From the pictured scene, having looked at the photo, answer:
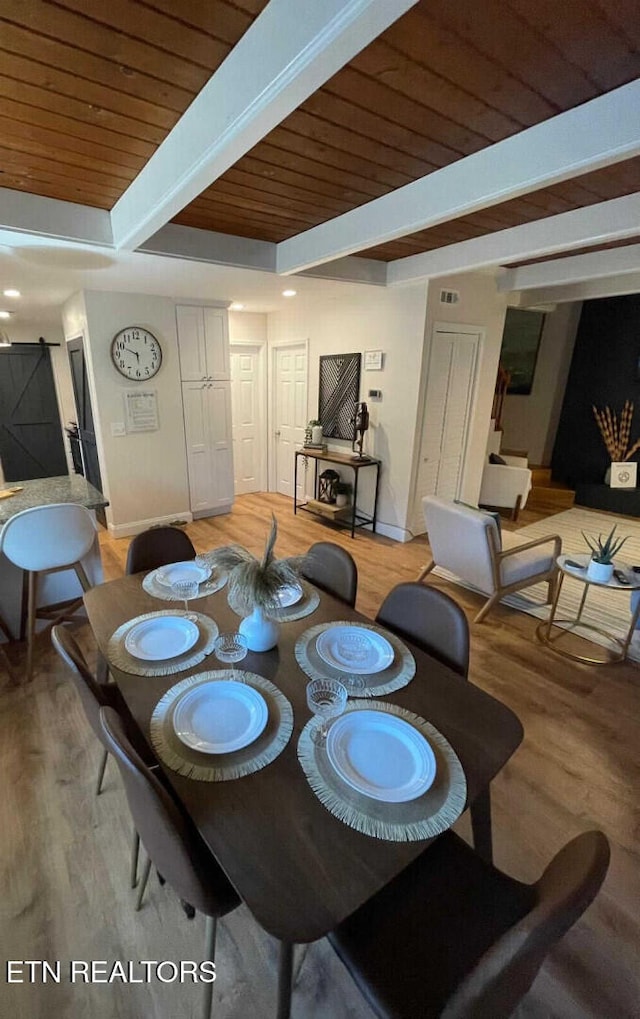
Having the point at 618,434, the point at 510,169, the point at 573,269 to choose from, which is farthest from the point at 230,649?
the point at 618,434

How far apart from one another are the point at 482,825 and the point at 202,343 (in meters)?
4.64

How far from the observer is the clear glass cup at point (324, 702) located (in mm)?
1108

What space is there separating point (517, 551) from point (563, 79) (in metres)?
2.28

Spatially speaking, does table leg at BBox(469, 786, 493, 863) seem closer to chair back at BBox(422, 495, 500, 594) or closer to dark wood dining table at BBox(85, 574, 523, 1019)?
dark wood dining table at BBox(85, 574, 523, 1019)

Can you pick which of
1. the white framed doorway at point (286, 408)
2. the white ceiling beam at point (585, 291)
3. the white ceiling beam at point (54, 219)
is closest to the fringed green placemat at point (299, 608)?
the white ceiling beam at point (54, 219)

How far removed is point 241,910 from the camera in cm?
133

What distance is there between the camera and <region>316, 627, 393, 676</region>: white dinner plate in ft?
4.46

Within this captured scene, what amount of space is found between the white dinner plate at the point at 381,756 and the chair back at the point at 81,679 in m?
0.58

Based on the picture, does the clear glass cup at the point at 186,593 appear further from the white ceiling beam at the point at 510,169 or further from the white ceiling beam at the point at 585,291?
the white ceiling beam at the point at 585,291

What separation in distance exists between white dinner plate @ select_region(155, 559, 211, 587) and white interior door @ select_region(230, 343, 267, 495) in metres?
3.88

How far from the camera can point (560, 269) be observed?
368 cm

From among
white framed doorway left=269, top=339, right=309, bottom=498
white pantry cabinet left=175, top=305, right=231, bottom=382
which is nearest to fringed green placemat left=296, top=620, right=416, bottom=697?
white pantry cabinet left=175, top=305, right=231, bottom=382

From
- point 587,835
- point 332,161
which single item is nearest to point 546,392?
point 332,161

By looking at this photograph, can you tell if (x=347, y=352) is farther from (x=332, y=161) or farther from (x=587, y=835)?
(x=587, y=835)
